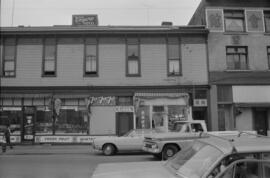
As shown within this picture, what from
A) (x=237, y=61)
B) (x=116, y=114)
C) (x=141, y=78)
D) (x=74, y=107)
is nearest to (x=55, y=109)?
(x=74, y=107)

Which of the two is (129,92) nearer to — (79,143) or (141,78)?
(141,78)

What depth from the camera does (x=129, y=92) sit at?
22516 mm

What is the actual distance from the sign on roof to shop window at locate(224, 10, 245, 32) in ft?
33.4

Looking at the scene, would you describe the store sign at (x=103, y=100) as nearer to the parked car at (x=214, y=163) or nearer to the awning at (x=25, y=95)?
the awning at (x=25, y=95)

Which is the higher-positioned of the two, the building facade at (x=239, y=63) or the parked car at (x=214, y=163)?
the building facade at (x=239, y=63)

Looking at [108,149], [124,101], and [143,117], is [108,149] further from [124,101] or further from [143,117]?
[124,101]

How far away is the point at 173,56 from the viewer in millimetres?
23203

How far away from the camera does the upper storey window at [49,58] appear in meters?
22.8

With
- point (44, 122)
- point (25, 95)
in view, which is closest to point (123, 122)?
point (44, 122)

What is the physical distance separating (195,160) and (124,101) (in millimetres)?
18535

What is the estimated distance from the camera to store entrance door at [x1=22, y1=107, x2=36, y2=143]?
884 inches

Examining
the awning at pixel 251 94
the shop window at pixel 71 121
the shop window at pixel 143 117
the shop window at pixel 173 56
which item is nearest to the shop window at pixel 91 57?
the shop window at pixel 71 121

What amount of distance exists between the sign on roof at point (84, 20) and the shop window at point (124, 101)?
22.0ft

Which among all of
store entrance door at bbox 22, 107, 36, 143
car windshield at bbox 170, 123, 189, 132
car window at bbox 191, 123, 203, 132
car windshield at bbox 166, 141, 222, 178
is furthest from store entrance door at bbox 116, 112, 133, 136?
car windshield at bbox 166, 141, 222, 178
